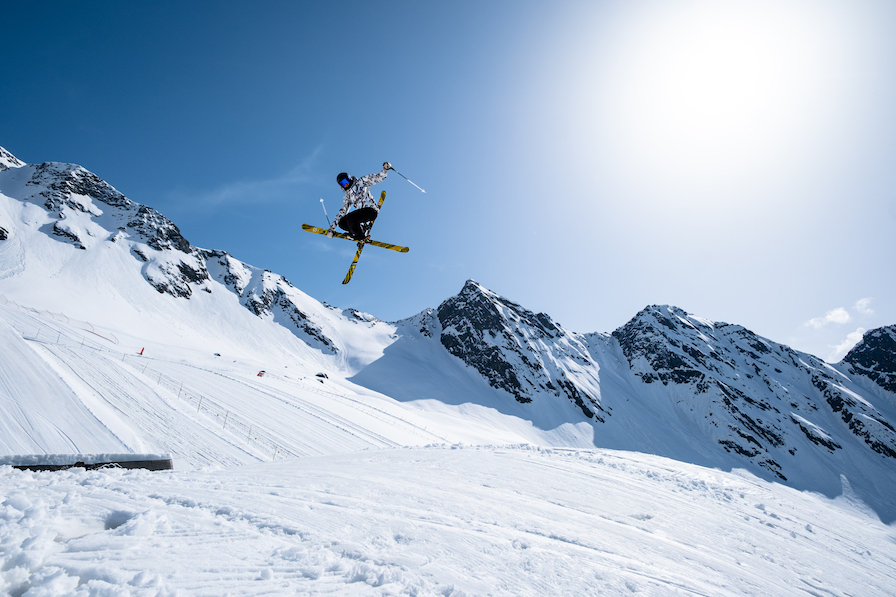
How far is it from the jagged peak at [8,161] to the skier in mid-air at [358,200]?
125626 millimetres

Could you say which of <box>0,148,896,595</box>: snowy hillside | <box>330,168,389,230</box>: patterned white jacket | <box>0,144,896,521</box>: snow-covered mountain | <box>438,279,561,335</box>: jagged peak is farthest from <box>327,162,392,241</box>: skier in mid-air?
<box>438,279,561,335</box>: jagged peak

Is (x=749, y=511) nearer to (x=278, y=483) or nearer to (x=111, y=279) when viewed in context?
(x=278, y=483)

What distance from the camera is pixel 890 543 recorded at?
1017 centimetres

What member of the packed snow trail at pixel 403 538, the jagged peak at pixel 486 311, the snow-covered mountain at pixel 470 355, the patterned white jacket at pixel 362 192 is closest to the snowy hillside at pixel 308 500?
the packed snow trail at pixel 403 538

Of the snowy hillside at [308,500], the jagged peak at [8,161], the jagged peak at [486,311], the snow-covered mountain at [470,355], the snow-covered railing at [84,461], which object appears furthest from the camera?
the jagged peak at [486,311]

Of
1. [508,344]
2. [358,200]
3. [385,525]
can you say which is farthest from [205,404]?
[508,344]

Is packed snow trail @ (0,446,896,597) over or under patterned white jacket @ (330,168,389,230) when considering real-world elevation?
under

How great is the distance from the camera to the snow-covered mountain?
5947 cm

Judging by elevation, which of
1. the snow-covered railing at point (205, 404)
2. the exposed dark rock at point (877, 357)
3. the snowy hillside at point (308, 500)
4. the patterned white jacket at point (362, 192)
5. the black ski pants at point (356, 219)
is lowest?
the snow-covered railing at point (205, 404)

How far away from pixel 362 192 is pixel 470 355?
78.0m

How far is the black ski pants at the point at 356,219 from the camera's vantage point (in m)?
11.4

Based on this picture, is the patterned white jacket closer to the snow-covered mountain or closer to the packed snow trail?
the packed snow trail

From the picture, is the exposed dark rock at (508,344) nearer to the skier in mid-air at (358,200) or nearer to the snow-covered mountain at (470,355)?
the snow-covered mountain at (470,355)

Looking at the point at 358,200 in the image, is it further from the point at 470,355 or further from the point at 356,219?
the point at 470,355
